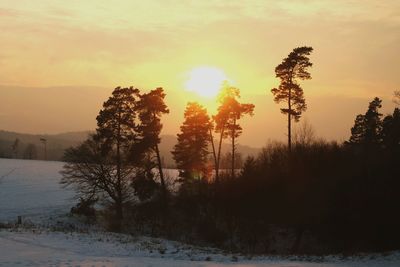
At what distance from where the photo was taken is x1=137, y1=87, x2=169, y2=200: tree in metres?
55.1

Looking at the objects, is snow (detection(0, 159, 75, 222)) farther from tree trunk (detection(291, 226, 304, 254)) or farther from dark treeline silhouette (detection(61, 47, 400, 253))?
tree trunk (detection(291, 226, 304, 254))

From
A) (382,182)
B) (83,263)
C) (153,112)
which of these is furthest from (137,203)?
(83,263)

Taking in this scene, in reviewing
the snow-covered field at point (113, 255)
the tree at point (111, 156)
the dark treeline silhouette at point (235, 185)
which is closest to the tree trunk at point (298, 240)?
the dark treeline silhouette at point (235, 185)

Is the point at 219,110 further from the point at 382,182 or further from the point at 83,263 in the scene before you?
the point at 83,263

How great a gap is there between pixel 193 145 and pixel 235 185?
8.49 metres

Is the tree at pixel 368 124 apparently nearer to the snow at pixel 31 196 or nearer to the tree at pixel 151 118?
the tree at pixel 151 118

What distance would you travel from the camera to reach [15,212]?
59062 millimetres

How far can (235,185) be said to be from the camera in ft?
191

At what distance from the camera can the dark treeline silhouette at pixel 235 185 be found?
4388 centimetres

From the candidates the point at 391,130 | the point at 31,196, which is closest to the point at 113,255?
the point at 391,130

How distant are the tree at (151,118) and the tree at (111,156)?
0.92 metres

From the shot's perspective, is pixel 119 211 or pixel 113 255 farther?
pixel 119 211

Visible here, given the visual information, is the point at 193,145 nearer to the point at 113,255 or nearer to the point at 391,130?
the point at 391,130

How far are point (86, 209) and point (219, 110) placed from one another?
65.6ft
